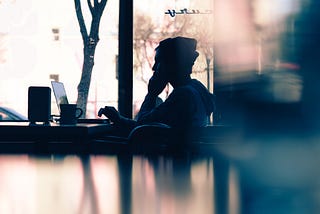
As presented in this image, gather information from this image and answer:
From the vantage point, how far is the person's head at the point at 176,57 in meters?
2.55

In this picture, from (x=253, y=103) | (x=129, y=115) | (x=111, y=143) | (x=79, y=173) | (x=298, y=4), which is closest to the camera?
(x=79, y=173)

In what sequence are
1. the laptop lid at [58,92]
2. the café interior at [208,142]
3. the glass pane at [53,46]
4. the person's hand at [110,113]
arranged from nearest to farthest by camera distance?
the café interior at [208,142] < the person's hand at [110,113] < the laptop lid at [58,92] < the glass pane at [53,46]

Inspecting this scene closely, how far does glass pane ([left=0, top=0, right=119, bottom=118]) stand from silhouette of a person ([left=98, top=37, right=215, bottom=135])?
1.60m

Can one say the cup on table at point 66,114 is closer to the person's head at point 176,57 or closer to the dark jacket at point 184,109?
the dark jacket at point 184,109

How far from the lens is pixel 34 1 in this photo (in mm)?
4309

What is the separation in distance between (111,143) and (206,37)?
2.30 meters

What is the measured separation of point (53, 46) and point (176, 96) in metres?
2.26

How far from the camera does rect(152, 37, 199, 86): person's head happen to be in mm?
2553

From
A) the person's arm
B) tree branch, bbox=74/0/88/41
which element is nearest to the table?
the person's arm

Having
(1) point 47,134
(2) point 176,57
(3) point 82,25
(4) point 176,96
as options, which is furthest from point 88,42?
(1) point 47,134

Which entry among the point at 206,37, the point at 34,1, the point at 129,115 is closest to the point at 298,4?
the point at 206,37

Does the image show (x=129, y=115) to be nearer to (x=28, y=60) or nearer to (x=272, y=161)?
(x=28, y=60)

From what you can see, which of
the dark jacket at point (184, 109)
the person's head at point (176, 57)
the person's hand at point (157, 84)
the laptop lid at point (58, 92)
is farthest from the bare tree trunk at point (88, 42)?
the dark jacket at point (184, 109)

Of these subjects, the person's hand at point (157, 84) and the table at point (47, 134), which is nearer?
the table at point (47, 134)
